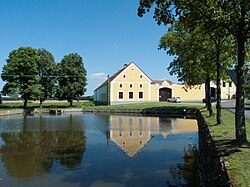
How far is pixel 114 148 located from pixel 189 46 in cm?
695

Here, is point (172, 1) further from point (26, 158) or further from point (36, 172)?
point (26, 158)

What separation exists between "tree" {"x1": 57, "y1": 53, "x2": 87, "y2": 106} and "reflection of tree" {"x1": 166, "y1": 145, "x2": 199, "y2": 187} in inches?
1694

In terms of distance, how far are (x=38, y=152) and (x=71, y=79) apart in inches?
1624

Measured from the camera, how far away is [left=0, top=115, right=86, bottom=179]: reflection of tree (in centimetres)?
1182

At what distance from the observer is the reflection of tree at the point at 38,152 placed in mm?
11823

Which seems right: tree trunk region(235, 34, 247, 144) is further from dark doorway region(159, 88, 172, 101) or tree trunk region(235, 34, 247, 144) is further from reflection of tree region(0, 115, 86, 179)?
dark doorway region(159, 88, 172, 101)

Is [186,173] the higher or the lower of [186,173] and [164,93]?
the lower

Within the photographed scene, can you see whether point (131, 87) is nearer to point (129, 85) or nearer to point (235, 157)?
point (129, 85)

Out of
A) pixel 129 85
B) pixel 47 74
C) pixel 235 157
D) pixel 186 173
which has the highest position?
pixel 47 74

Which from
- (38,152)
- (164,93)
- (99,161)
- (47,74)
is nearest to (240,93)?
(99,161)

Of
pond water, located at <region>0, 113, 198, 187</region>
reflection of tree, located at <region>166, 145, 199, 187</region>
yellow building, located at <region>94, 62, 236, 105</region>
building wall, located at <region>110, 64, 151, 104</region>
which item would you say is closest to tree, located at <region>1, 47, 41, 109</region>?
yellow building, located at <region>94, 62, 236, 105</region>

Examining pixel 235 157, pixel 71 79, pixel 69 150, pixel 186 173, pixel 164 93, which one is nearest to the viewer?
pixel 235 157

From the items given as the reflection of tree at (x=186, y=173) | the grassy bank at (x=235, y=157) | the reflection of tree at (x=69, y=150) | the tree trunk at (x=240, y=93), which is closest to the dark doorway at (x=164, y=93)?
the reflection of tree at (x=69, y=150)

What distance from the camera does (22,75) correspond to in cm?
4969
